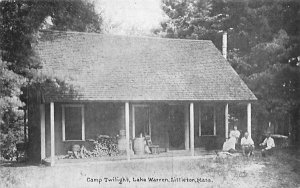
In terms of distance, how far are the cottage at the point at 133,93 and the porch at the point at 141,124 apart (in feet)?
0.14

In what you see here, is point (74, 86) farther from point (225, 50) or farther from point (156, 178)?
point (225, 50)

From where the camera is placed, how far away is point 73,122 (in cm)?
1841

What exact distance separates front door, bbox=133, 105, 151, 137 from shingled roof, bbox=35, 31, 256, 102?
1.45 metres

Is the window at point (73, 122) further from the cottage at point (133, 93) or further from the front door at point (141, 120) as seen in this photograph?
the front door at point (141, 120)

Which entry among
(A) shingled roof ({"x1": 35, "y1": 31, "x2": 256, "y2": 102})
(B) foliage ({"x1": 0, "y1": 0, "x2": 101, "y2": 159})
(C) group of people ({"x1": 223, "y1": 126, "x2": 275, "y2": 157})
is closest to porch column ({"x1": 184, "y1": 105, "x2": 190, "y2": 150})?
(A) shingled roof ({"x1": 35, "y1": 31, "x2": 256, "y2": 102})

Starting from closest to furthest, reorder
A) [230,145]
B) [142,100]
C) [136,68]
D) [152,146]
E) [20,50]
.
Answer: [20,50], [142,100], [152,146], [230,145], [136,68]

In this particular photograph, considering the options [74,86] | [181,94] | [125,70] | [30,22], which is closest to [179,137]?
[181,94]

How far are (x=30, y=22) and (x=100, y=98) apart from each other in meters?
4.47

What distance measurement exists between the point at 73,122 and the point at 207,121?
6934 mm

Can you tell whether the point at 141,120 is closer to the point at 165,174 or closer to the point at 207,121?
the point at 207,121

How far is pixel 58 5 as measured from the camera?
53.5ft

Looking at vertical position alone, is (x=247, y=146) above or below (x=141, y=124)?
below

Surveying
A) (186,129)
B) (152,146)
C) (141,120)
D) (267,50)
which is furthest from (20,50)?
(267,50)

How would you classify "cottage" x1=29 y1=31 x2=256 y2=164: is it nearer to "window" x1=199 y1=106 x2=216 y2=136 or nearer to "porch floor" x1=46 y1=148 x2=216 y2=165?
"window" x1=199 y1=106 x2=216 y2=136
